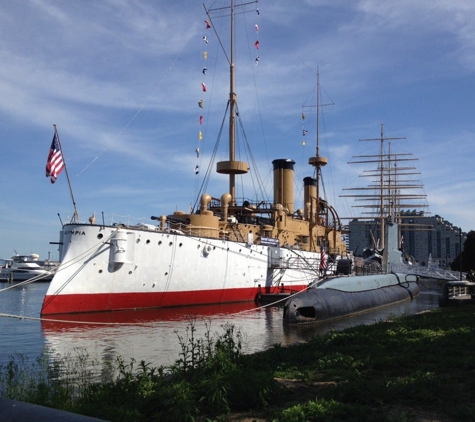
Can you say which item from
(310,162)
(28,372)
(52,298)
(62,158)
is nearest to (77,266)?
(52,298)

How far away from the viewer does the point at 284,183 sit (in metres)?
46.8

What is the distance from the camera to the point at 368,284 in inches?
1341

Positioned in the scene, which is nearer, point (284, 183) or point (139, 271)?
point (139, 271)

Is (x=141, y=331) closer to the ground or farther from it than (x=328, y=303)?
closer to the ground

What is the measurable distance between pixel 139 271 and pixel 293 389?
19.1m

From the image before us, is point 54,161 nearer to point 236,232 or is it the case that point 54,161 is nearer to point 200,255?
point 200,255

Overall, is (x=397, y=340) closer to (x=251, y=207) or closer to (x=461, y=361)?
(x=461, y=361)

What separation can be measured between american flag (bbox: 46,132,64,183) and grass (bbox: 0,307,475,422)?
43.7 ft

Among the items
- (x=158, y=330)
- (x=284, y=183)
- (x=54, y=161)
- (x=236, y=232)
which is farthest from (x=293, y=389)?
(x=284, y=183)

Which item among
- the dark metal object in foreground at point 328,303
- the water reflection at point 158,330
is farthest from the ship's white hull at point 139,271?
the dark metal object in foreground at point 328,303

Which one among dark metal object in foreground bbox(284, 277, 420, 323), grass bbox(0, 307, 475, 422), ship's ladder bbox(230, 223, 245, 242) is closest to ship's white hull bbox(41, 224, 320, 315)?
ship's ladder bbox(230, 223, 245, 242)

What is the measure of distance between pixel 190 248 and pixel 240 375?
20993mm

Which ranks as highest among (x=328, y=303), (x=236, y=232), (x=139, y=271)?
(x=236, y=232)

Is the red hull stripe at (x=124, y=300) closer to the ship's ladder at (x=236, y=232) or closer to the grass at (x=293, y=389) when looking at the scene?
the ship's ladder at (x=236, y=232)
